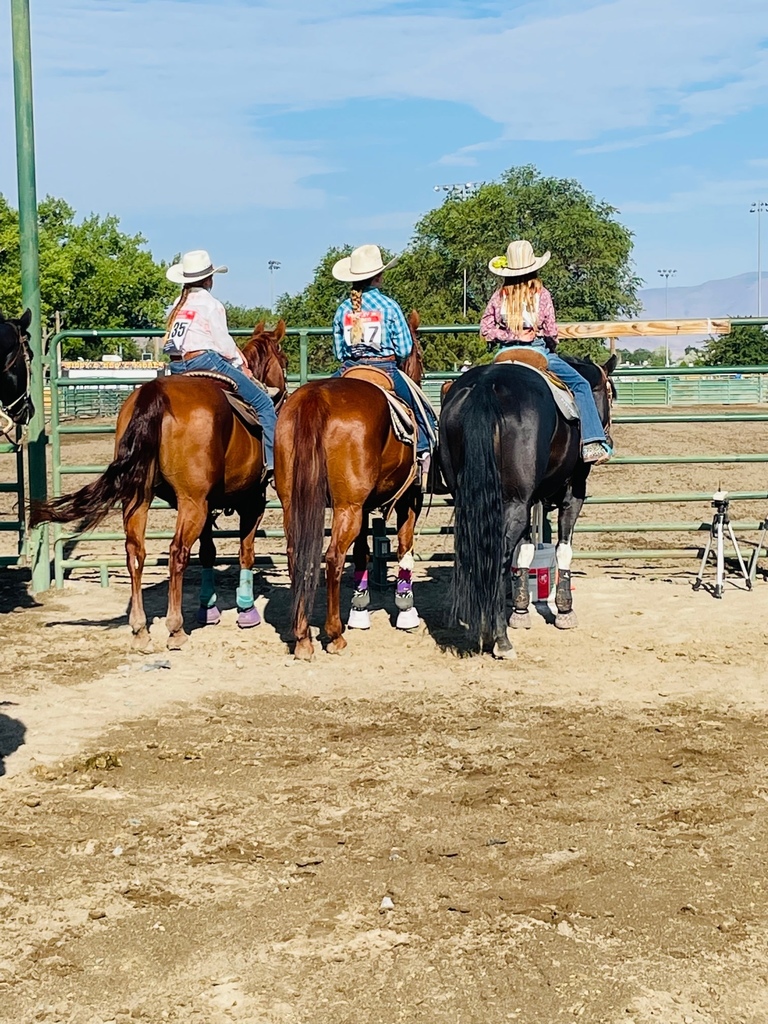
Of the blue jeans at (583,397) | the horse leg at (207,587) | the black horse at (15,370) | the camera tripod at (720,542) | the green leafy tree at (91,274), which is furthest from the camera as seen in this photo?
the green leafy tree at (91,274)

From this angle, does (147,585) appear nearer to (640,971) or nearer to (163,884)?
(163,884)

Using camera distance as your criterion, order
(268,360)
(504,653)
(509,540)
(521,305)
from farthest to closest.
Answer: (268,360) < (521,305) < (504,653) < (509,540)

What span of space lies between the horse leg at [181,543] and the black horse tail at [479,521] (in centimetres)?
164

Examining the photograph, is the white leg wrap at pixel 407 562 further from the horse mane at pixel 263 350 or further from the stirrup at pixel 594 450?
the horse mane at pixel 263 350

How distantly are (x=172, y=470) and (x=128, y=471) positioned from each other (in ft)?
0.93

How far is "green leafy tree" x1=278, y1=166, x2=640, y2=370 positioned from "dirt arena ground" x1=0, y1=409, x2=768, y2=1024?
53262 millimetres

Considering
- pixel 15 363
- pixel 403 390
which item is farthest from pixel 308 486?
pixel 15 363

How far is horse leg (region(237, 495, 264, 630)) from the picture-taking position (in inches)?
313

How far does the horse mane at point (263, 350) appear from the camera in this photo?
330 inches

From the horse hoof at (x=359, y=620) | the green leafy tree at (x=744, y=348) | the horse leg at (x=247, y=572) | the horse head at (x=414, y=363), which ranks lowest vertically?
the horse hoof at (x=359, y=620)

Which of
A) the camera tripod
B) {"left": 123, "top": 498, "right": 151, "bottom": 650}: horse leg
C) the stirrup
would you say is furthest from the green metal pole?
the camera tripod

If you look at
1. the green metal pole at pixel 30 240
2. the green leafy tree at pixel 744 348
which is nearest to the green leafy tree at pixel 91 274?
the green leafy tree at pixel 744 348

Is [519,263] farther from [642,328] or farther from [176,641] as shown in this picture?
[176,641]

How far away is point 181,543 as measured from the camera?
7.26 metres
